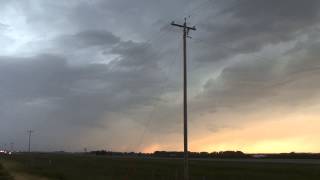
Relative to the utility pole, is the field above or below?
below

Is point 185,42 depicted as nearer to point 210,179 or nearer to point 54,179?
point 210,179

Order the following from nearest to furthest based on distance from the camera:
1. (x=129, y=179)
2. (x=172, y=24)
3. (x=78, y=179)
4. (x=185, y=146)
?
(x=185, y=146) → (x=172, y=24) → (x=129, y=179) → (x=78, y=179)

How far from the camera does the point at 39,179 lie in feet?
160

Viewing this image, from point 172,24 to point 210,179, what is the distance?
60.4ft

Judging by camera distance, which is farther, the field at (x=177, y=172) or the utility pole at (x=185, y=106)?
the field at (x=177, y=172)

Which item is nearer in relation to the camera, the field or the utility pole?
the utility pole

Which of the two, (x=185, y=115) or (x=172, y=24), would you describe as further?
(x=172, y=24)

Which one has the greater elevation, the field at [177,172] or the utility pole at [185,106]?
the utility pole at [185,106]

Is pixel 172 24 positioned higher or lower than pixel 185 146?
higher

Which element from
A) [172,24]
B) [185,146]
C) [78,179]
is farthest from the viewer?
[78,179]

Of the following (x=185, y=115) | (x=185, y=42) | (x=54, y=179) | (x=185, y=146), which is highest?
(x=185, y=42)

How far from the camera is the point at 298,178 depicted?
152ft

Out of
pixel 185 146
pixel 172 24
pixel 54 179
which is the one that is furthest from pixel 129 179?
pixel 172 24

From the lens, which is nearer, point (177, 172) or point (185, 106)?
point (185, 106)
